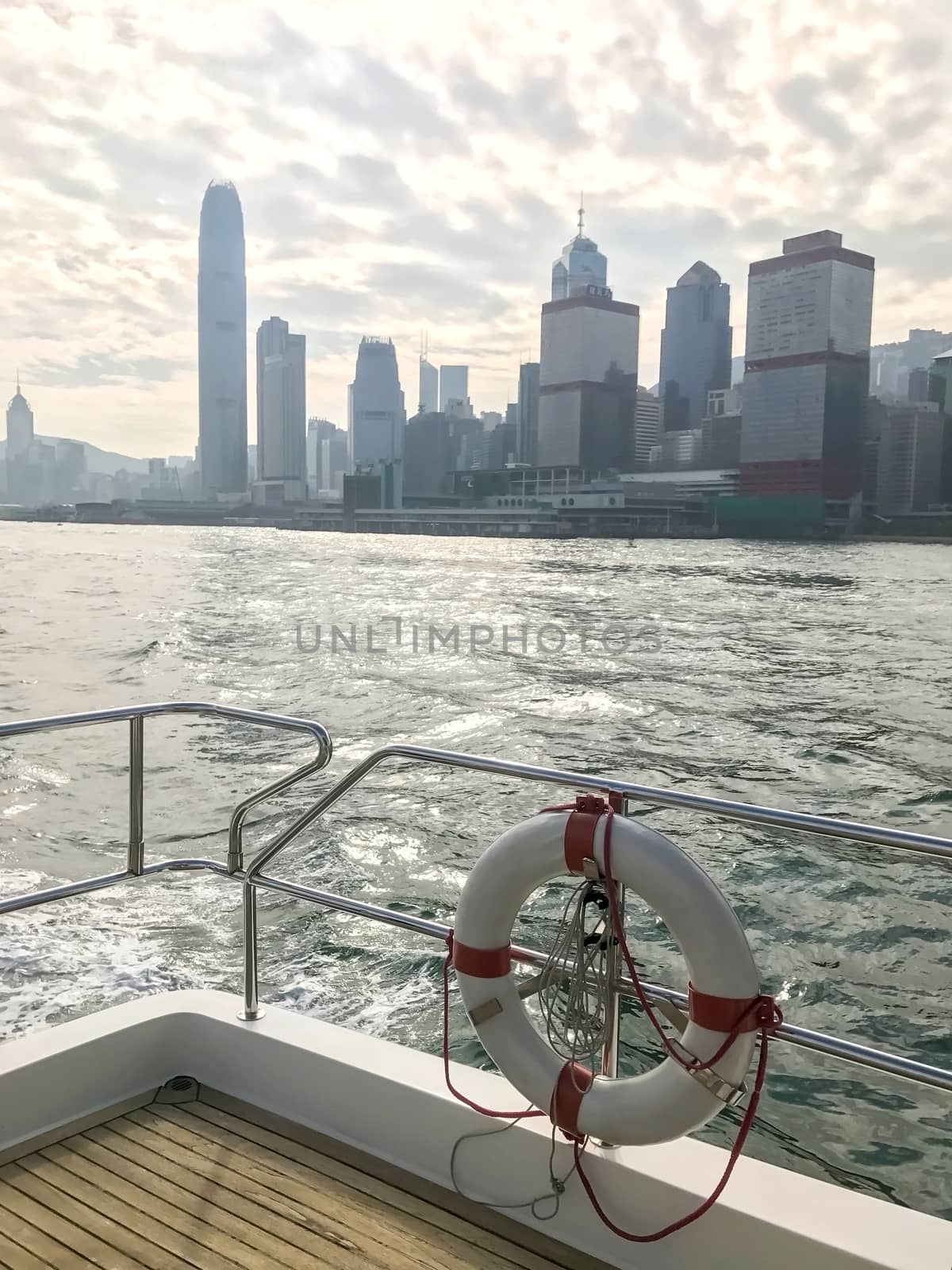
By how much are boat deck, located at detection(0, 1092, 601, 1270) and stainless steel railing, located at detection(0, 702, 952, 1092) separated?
25 centimetres

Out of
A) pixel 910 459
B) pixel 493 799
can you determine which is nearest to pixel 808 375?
pixel 910 459

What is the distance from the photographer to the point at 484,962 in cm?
141

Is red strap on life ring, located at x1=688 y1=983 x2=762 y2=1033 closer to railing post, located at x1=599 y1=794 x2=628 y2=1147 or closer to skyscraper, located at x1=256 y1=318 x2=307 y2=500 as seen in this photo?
railing post, located at x1=599 y1=794 x2=628 y2=1147

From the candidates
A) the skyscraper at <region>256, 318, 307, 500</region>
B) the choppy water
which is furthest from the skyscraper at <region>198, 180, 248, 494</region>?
the choppy water

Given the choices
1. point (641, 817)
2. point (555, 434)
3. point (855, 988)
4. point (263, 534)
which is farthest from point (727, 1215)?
point (263, 534)

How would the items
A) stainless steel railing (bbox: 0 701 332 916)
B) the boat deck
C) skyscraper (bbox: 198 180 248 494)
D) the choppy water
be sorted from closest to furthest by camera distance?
the boat deck → stainless steel railing (bbox: 0 701 332 916) → the choppy water → skyscraper (bbox: 198 180 248 494)

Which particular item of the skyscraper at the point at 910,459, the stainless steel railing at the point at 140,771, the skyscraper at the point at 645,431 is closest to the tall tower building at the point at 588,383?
the skyscraper at the point at 645,431

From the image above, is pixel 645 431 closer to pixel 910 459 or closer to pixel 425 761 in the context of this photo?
pixel 910 459

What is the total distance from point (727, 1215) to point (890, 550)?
57.0m

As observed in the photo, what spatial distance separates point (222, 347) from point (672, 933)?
104871 millimetres

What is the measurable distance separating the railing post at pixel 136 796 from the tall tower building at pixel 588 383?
206 ft

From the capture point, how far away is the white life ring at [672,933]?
1.24 meters

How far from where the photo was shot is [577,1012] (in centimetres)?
142

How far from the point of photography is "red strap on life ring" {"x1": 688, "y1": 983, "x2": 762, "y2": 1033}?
1.24 m
